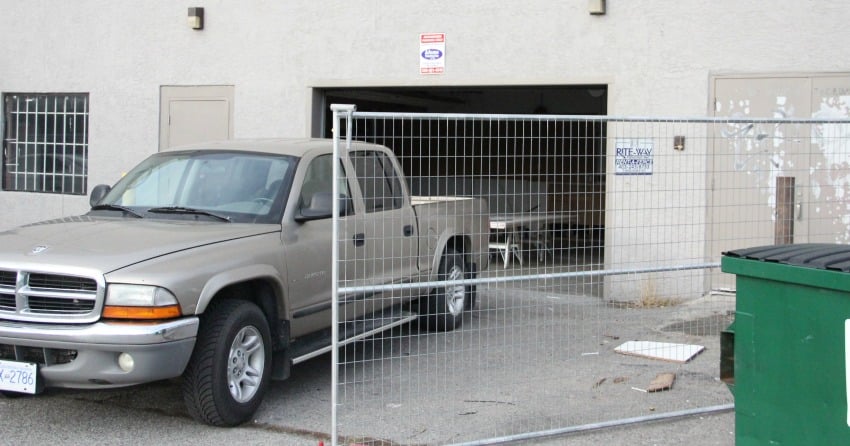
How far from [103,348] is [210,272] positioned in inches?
29.5

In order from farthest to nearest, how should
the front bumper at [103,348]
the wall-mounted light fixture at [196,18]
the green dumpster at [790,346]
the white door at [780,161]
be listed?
the wall-mounted light fixture at [196,18] < the white door at [780,161] < the front bumper at [103,348] < the green dumpster at [790,346]

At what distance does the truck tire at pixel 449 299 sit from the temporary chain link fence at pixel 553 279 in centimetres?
3

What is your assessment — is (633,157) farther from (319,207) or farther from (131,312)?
(131,312)

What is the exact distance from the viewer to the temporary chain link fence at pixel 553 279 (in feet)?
19.1

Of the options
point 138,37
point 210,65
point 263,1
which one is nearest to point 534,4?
point 263,1

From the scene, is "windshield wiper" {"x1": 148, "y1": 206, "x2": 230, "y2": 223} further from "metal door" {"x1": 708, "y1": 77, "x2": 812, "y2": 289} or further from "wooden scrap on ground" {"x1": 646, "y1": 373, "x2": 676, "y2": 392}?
"metal door" {"x1": 708, "y1": 77, "x2": 812, "y2": 289}

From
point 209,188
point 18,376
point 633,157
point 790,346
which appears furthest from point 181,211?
point 633,157

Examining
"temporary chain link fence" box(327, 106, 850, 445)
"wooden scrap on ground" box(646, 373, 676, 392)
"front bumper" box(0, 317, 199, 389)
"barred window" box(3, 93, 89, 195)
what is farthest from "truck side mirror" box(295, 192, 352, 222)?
"barred window" box(3, 93, 89, 195)

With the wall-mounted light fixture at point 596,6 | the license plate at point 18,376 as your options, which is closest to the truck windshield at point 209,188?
the license plate at point 18,376

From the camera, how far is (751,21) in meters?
9.67

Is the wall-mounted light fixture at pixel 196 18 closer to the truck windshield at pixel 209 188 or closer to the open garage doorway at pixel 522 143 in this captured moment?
the open garage doorway at pixel 522 143

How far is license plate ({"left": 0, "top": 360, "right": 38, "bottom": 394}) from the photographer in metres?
5.06

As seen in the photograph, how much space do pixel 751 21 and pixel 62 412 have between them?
7.87 m

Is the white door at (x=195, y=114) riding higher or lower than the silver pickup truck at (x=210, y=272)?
higher
